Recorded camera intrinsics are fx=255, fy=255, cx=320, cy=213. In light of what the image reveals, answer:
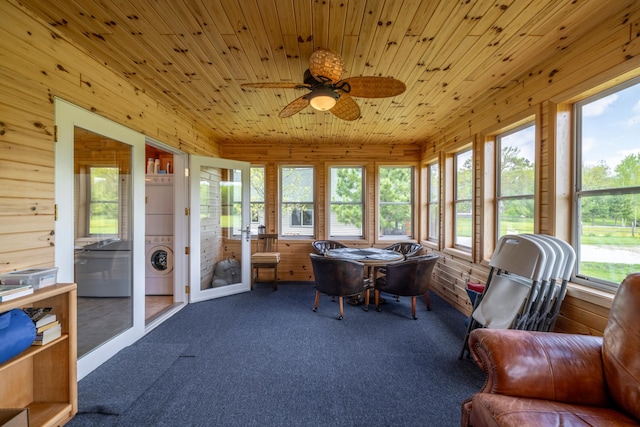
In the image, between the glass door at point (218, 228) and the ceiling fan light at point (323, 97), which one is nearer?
the ceiling fan light at point (323, 97)

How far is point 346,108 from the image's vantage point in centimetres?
227

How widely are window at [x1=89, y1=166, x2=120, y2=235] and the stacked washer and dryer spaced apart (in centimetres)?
139

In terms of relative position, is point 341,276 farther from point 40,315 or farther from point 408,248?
point 40,315

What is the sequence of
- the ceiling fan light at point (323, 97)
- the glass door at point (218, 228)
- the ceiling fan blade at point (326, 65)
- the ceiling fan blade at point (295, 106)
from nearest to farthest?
the ceiling fan blade at point (326, 65) < the ceiling fan light at point (323, 97) < the ceiling fan blade at point (295, 106) < the glass door at point (218, 228)

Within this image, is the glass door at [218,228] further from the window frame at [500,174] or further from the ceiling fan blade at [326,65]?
the window frame at [500,174]

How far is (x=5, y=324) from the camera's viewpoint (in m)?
1.29

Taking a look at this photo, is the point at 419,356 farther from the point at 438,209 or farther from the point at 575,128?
the point at 438,209

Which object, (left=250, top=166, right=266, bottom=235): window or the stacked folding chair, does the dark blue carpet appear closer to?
the stacked folding chair

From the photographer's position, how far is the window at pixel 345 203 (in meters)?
4.92

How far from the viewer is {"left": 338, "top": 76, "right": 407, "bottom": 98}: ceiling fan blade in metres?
1.83

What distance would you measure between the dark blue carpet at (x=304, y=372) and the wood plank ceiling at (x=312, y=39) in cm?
258

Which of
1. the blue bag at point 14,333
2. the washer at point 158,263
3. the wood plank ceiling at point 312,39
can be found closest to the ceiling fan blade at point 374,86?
the wood plank ceiling at point 312,39

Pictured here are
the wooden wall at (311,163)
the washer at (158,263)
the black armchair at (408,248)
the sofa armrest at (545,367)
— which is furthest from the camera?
the wooden wall at (311,163)

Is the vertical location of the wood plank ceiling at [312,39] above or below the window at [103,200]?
above
